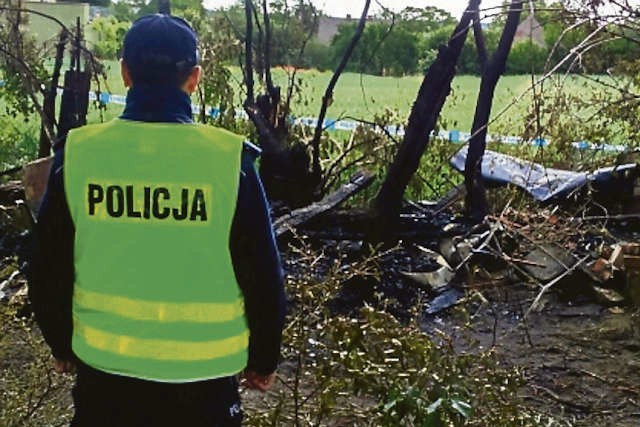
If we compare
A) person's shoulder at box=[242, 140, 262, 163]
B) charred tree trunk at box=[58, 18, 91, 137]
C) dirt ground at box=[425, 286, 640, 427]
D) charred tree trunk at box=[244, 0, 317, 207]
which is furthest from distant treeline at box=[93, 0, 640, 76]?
person's shoulder at box=[242, 140, 262, 163]

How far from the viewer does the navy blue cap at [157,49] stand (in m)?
2.37

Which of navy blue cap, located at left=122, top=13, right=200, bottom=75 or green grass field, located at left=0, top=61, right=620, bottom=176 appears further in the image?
green grass field, located at left=0, top=61, right=620, bottom=176

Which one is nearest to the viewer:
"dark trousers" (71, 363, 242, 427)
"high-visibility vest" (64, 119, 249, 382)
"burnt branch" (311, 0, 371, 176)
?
"high-visibility vest" (64, 119, 249, 382)

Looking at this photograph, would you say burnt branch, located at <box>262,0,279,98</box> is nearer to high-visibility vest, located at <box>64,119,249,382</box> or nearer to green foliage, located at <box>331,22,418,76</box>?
green foliage, located at <box>331,22,418,76</box>

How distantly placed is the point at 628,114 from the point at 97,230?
12.9 ft

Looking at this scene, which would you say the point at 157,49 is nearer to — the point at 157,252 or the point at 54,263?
the point at 157,252

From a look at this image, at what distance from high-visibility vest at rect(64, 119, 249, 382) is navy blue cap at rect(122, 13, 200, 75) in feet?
0.43

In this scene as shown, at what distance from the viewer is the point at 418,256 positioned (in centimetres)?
660

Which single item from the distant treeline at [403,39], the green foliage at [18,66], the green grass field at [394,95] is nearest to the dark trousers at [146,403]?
the distant treeline at [403,39]

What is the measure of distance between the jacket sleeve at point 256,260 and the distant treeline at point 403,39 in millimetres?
2050

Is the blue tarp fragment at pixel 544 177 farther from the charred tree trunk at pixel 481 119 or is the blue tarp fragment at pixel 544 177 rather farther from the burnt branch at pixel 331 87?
the burnt branch at pixel 331 87

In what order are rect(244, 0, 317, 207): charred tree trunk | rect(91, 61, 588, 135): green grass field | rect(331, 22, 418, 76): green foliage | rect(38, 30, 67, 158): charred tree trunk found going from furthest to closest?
rect(331, 22, 418, 76): green foliage
rect(91, 61, 588, 135): green grass field
rect(244, 0, 317, 207): charred tree trunk
rect(38, 30, 67, 158): charred tree trunk

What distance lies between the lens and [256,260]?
2.41 m

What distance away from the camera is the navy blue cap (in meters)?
2.37
